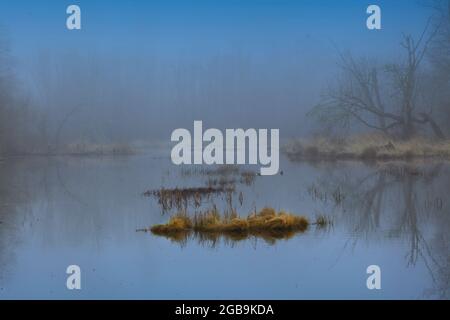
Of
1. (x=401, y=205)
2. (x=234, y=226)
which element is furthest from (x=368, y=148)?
(x=234, y=226)

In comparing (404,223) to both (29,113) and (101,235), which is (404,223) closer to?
(101,235)

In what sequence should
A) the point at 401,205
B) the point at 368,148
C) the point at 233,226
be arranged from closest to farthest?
the point at 233,226, the point at 401,205, the point at 368,148

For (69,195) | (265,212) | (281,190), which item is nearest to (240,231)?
(265,212)

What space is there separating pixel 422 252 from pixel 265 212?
2.49m

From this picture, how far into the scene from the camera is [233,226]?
29.6ft

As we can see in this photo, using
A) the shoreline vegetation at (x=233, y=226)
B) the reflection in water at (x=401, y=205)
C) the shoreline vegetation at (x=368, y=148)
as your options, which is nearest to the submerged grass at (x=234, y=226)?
the shoreline vegetation at (x=233, y=226)

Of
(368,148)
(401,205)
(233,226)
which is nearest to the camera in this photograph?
(233,226)

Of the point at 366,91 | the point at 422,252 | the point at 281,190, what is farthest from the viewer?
the point at 366,91

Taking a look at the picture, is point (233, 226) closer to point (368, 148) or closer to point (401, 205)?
point (401, 205)

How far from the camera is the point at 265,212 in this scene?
375 inches

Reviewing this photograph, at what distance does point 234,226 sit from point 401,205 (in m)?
4.52

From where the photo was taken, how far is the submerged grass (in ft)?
29.1

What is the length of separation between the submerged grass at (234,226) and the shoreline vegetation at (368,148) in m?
15.6

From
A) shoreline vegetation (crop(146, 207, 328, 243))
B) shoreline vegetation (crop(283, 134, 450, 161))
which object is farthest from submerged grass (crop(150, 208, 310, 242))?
shoreline vegetation (crop(283, 134, 450, 161))
